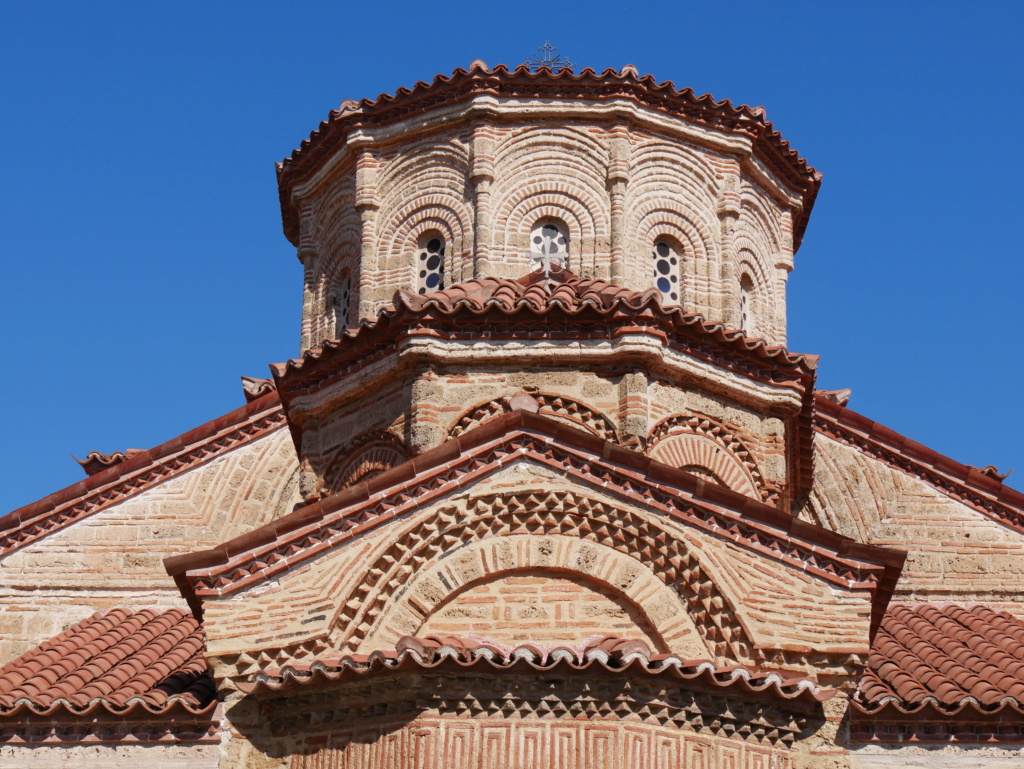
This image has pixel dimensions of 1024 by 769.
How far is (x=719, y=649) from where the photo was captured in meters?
9.47

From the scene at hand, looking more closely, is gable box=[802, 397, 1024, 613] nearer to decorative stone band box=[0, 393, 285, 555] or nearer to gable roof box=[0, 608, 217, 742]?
decorative stone band box=[0, 393, 285, 555]

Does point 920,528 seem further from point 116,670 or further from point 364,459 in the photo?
point 116,670

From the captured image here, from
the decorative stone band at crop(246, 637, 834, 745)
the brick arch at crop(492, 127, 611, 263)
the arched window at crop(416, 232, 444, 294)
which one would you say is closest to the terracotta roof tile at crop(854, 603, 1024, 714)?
the decorative stone band at crop(246, 637, 834, 745)

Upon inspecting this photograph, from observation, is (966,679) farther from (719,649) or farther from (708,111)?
(708,111)

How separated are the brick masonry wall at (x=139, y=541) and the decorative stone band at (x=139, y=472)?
7 centimetres

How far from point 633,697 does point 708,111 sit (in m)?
6.23

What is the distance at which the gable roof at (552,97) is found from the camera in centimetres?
1335

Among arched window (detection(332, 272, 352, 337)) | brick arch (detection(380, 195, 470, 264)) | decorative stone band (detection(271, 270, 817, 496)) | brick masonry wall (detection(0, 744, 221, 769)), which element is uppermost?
brick arch (detection(380, 195, 470, 264))

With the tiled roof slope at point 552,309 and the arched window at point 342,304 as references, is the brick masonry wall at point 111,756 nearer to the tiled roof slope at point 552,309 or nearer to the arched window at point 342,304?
the tiled roof slope at point 552,309

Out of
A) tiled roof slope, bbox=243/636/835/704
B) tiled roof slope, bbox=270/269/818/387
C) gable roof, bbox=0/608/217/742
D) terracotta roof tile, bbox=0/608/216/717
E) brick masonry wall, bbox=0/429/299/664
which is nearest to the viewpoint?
tiled roof slope, bbox=243/636/835/704

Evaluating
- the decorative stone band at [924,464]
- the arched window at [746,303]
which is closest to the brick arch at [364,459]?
the arched window at [746,303]

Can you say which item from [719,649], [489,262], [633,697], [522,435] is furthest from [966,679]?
[489,262]

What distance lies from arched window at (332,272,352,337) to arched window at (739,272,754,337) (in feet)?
11.1

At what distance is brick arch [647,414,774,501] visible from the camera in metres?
11.8
